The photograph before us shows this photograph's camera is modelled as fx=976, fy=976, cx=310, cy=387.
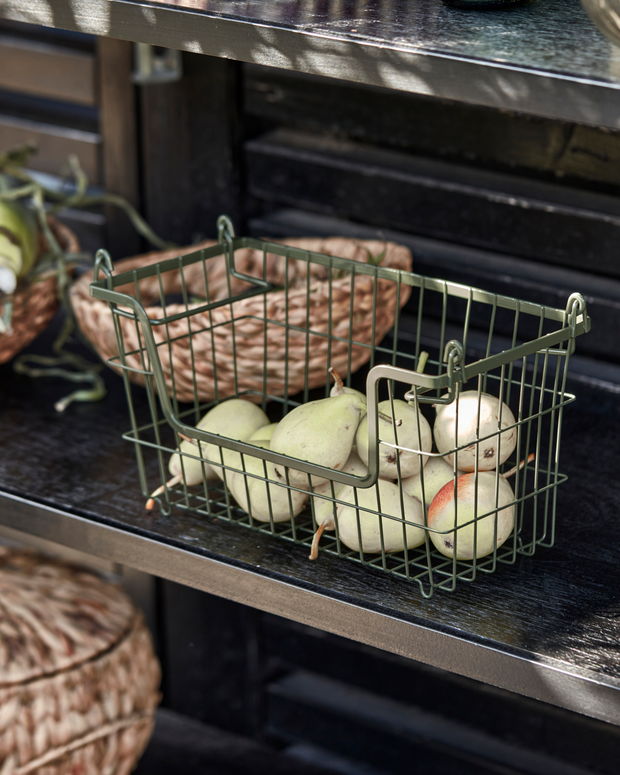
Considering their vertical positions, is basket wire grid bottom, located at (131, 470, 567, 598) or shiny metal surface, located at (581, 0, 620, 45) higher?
shiny metal surface, located at (581, 0, 620, 45)

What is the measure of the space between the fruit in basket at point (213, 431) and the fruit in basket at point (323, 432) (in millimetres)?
93

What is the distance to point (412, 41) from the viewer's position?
2.35 ft

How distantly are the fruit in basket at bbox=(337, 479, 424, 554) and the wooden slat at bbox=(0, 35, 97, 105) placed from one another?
93 centimetres

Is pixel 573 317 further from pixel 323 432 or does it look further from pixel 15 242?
pixel 15 242

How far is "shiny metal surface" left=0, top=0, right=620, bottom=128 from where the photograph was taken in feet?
2.16

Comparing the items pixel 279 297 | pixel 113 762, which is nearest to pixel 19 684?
pixel 113 762

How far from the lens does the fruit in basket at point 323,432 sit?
32.2 inches

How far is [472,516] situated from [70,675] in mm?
589

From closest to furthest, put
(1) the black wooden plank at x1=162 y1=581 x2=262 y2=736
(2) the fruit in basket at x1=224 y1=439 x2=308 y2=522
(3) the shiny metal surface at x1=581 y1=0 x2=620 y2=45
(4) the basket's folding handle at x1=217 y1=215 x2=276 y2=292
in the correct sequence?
(3) the shiny metal surface at x1=581 y1=0 x2=620 y2=45
(2) the fruit in basket at x1=224 y1=439 x2=308 y2=522
(4) the basket's folding handle at x1=217 y1=215 x2=276 y2=292
(1) the black wooden plank at x1=162 y1=581 x2=262 y2=736

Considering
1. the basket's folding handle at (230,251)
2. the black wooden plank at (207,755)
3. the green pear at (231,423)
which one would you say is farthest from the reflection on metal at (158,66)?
the black wooden plank at (207,755)

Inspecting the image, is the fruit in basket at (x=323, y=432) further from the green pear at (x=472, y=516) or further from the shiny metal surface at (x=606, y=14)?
the shiny metal surface at (x=606, y=14)

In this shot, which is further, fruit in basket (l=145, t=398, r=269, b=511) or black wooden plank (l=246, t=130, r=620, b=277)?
black wooden plank (l=246, t=130, r=620, b=277)

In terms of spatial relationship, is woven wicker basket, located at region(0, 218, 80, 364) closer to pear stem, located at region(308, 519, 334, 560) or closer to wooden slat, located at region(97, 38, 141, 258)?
wooden slat, located at region(97, 38, 141, 258)

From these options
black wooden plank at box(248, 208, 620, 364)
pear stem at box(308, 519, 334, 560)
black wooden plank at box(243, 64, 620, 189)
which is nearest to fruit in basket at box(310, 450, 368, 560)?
pear stem at box(308, 519, 334, 560)
